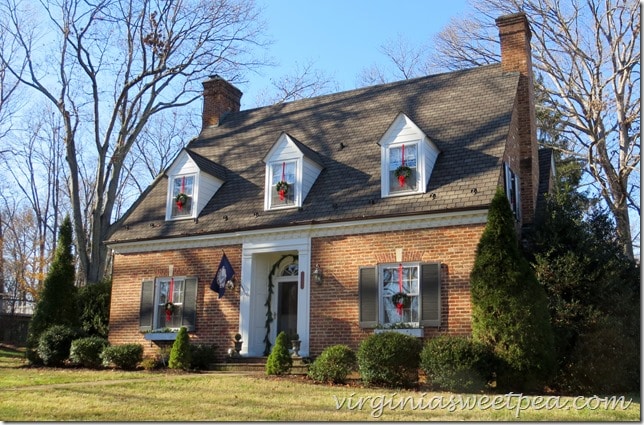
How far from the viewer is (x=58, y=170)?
133 ft

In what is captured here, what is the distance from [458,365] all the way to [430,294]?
8.54 feet

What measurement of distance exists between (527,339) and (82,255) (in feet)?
57.8

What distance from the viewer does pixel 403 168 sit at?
51.2 feet

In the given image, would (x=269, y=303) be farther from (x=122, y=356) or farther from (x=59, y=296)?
(x=59, y=296)

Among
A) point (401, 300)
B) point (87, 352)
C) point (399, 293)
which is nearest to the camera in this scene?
point (401, 300)

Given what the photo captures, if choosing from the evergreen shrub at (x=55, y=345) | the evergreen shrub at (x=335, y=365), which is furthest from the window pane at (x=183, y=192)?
the evergreen shrub at (x=335, y=365)

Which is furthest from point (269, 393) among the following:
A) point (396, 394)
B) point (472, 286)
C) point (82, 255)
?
point (82, 255)

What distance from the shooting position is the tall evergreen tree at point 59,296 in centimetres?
1870

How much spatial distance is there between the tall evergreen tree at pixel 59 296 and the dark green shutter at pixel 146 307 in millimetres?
2711

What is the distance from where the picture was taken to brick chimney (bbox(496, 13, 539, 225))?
17094 mm

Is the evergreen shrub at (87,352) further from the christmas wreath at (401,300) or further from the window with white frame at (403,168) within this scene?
the window with white frame at (403,168)

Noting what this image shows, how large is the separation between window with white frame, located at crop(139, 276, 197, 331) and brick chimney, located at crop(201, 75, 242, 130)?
22.8ft

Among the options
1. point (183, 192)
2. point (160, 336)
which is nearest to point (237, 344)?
point (160, 336)

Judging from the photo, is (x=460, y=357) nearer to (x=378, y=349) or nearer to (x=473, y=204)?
(x=378, y=349)
